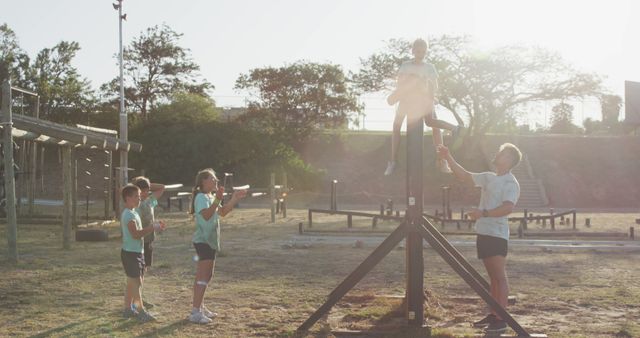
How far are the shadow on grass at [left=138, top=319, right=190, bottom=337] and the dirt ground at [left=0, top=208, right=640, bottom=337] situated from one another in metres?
0.01

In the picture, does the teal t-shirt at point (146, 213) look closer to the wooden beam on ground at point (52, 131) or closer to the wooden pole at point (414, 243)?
the wooden pole at point (414, 243)

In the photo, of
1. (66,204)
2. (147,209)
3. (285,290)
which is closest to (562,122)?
(66,204)

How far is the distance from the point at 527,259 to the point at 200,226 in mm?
8009

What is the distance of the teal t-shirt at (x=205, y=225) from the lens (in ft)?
24.1

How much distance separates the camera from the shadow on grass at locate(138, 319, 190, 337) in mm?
6914

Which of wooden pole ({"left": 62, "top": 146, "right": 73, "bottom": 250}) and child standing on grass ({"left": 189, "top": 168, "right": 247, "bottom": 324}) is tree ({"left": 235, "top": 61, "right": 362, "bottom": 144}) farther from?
child standing on grass ({"left": 189, "top": 168, "right": 247, "bottom": 324})

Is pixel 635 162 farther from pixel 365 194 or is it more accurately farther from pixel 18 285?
pixel 18 285

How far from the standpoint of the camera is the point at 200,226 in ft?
24.1

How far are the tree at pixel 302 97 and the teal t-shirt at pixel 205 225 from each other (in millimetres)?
35564

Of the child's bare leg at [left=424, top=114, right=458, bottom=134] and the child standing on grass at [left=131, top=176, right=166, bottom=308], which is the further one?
the child standing on grass at [left=131, top=176, right=166, bottom=308]

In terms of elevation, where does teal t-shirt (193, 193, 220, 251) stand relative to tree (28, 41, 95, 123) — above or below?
below

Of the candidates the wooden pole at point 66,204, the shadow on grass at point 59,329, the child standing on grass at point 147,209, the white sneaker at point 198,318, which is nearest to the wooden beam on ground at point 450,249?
the white sneaker at point 198,318

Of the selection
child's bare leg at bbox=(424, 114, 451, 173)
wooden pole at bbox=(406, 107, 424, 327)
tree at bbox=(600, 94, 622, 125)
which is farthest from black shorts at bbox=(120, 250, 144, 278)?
tree at bbox=(600, 94, 622, 125)

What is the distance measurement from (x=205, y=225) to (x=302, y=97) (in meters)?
36.4
